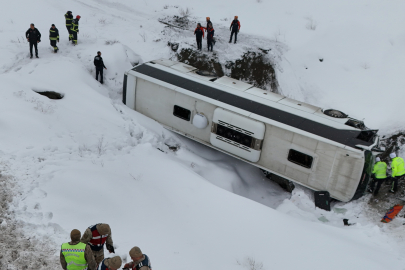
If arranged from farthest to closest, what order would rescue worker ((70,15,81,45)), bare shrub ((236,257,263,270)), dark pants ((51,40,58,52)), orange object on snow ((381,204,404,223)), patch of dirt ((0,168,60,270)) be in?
rescue worker ((70,15,81,45)) → dark pants ((51,40,58,52)) → orange object on snow ((381,204,404,223)) → bare shrub ((236,257,263,270)) → patch of dirt ((0,168,60,270))

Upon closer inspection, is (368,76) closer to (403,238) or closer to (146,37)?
(403,238)

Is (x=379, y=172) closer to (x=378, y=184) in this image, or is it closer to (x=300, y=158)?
(x=378, y=184)

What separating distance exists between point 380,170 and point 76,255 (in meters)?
8.98

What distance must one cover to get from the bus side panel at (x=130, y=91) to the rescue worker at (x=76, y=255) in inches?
360

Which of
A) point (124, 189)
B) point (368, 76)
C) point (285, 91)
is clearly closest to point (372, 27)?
point (368, 76)

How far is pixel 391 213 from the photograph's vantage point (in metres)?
10.4

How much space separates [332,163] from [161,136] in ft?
19.6

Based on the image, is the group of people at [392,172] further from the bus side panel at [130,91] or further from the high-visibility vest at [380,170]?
the bus side panel at [130,91]

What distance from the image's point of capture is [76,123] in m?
11.8

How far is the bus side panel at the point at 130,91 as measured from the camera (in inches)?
563

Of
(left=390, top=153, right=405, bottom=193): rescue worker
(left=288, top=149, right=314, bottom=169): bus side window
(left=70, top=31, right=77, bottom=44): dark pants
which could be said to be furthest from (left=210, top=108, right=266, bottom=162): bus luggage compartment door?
(left=70, top=31, right=77, bottom=44): dark pants

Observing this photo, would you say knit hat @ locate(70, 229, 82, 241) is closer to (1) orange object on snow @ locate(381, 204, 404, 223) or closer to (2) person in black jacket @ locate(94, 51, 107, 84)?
(1) orange object on snow @ locate(381, 204, 404, 223)

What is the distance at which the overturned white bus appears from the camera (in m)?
10.8

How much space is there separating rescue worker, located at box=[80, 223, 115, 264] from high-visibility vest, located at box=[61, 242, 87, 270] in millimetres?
490
